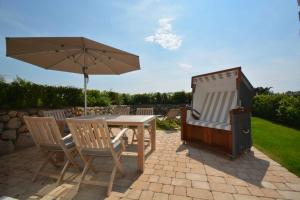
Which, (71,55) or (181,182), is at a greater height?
(71,55)

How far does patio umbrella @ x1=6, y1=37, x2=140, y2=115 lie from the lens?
2703 millimetres

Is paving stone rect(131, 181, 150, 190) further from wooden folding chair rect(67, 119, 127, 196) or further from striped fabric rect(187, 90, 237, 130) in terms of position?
striped fabric rect(187, 90, 237, 130)

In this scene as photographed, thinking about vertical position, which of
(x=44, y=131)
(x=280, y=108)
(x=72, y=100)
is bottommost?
(x=44, y=131)

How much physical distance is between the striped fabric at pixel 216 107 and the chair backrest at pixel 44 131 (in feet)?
10.4

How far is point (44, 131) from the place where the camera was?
2.58 meters

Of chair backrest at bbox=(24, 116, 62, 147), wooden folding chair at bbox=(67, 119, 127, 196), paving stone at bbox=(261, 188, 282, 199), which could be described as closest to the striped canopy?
paving stone at bbox=(261, 188, 282, 199)

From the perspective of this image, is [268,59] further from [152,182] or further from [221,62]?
[152,182]

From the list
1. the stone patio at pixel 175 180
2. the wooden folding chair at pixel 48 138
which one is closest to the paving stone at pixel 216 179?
the stone patio at pixel 175 180

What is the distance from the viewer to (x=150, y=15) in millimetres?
5359

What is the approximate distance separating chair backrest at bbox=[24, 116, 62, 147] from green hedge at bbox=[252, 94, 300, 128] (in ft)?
26.6

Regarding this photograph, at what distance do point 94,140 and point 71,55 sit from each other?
2.36 meters

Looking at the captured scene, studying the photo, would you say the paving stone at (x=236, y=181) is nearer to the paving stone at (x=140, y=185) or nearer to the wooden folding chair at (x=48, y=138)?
the paving stone at (x=140, y=185)

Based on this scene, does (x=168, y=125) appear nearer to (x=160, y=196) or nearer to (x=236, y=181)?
(x=236, y=181)

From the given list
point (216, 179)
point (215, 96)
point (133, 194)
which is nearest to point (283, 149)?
point (215, 96)
